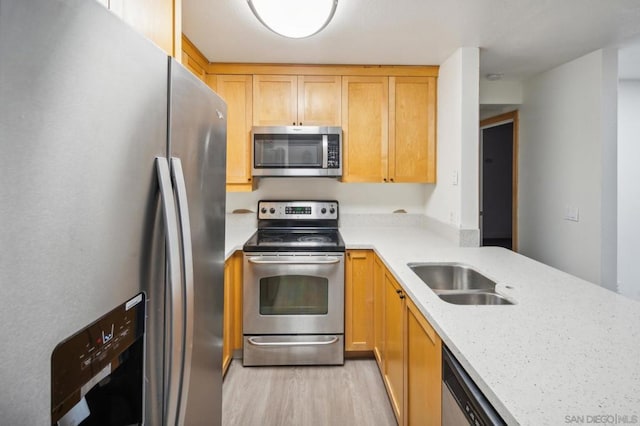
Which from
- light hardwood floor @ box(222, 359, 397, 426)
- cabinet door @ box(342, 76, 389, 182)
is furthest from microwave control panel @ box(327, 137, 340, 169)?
light hardwood floor @ box(222, 359, 397, 426)

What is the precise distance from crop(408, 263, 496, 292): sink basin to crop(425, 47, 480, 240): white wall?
58 centimetres

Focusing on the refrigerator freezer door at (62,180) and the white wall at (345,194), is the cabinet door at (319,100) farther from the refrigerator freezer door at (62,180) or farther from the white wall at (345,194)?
the refrigerator freezer door at (62,180)

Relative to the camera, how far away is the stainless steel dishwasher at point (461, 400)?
0.80 meters

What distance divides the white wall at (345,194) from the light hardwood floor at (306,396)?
133 centimetres

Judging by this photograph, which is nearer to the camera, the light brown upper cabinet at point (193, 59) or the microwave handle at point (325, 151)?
the light brown upper cabinet at point (193, 59)

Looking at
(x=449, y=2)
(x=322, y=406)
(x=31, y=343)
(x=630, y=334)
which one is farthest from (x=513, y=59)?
(x=31, y=343)

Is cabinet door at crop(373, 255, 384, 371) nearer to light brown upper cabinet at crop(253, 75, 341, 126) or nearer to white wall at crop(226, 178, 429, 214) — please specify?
white wall at crop(226, 178, 429, 214)

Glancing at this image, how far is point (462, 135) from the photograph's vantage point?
2.38 meters

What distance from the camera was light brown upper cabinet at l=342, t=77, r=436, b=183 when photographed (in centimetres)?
280

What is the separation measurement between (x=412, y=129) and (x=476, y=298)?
166cm

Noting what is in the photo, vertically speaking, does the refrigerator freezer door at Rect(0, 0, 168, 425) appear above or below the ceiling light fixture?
below

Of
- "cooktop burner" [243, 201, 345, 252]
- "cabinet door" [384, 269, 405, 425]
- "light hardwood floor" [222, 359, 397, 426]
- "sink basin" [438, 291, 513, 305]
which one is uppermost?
"cooktop burner" [243, 201, 345, 252]

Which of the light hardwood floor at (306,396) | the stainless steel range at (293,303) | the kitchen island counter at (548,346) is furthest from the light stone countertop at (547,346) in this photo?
the light hardwood floor at (306,396)

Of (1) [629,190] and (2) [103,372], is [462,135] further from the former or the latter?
(2) [103,372]
